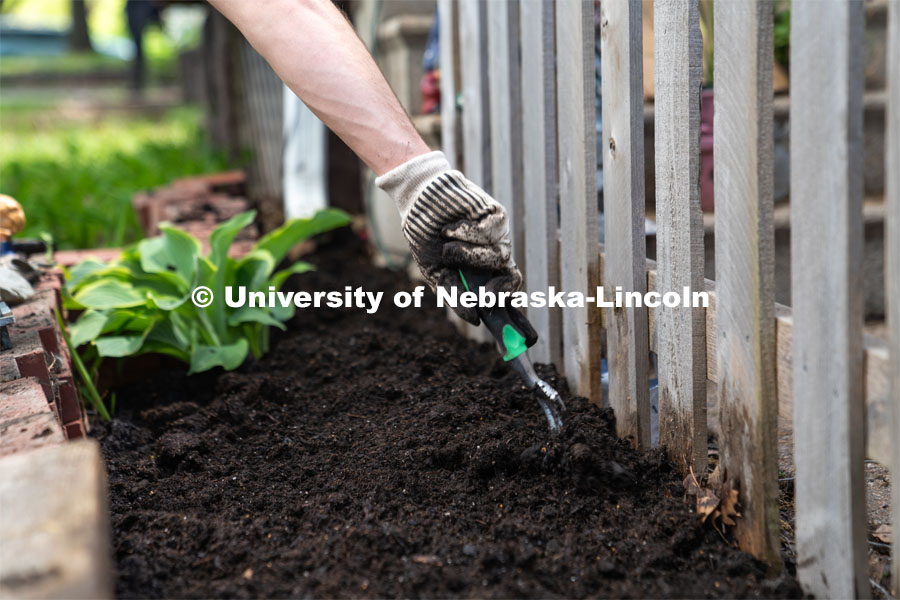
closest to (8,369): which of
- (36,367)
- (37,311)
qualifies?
(36,367)

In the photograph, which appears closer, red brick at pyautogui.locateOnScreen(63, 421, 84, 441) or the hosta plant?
red brick at pyautogui.locateOnScreen(63, 421, 84, 441)

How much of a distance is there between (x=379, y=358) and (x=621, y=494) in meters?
1.00

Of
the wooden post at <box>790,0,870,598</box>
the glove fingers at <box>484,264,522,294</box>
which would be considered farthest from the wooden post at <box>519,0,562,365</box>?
the wooden post at <box>790,0,870,598</box>

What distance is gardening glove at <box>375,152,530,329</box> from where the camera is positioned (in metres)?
1.48

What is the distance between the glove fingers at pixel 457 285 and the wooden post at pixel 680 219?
37 centimetres

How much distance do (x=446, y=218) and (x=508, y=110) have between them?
2.95 ft

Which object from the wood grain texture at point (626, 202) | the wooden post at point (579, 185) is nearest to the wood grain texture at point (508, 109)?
the wooden post at point (579, 185)

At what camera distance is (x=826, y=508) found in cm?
123

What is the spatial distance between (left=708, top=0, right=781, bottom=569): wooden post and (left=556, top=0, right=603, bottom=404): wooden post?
0.50m

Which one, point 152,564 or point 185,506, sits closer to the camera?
point 152,564

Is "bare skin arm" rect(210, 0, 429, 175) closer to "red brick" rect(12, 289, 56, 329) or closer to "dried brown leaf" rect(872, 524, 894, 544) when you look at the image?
"red brick" rect(12, 289, 56, 329)

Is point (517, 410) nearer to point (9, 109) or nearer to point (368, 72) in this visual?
point (368, 72)

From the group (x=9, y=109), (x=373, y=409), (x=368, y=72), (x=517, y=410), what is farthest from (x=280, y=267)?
(x=9, y=109)

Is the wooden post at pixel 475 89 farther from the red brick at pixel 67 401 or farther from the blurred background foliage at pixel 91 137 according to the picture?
the blurred background foliage at pixel 91 137
